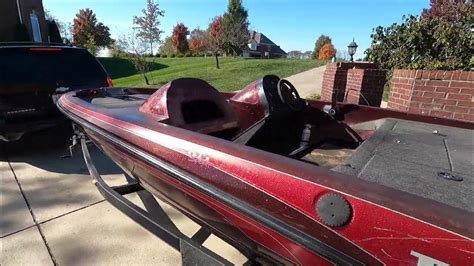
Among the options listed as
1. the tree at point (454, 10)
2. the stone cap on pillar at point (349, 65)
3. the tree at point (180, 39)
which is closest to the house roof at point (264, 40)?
the tree at point (180, 39)

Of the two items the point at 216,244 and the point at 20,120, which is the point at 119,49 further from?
the point at 216,244

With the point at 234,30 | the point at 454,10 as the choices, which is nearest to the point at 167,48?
the point at 234,30

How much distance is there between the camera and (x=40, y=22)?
20375 mm

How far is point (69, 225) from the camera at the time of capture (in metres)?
2.76

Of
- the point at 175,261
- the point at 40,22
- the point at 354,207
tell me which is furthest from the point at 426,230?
the point at 40,22

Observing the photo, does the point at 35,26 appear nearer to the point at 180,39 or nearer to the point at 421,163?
the point at 421,163

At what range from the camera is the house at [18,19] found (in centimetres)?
1708

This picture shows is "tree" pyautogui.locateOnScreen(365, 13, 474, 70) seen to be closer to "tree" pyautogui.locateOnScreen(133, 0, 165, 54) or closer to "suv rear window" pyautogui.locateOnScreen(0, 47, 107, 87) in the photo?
"suv rear window" pyautogui.locateOnScreen(0, 47, 107, 87)

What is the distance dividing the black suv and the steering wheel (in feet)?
9.25

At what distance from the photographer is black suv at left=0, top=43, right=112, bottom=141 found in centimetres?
390

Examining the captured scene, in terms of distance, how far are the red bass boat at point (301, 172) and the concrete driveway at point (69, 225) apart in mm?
397

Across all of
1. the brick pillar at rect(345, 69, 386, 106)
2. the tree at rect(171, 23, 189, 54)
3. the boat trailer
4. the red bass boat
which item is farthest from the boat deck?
the tree at rect(171, 23, 189, 54)

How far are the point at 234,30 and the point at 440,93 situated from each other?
30.8 metres

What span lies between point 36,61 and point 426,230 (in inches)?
184
